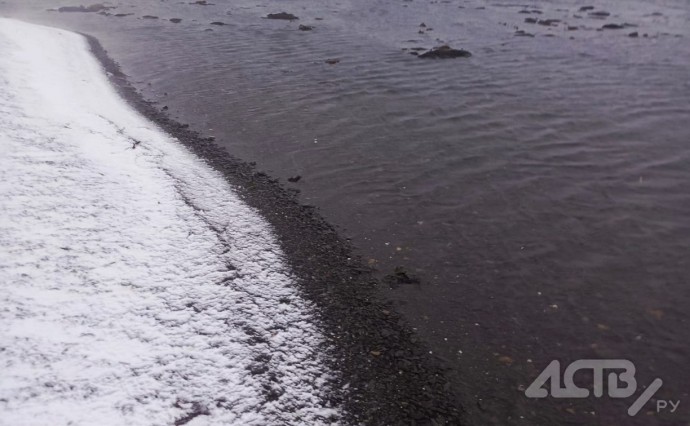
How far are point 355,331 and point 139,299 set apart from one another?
12.0 feet

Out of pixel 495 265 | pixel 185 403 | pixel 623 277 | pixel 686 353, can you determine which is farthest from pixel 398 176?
pixel 185 403

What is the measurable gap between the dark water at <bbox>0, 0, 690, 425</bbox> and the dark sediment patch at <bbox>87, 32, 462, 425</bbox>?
40 centimetres

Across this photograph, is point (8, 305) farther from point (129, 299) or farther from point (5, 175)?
point (5, 175)

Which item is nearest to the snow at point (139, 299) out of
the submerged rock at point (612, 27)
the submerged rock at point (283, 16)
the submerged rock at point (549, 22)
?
the submerged rock at point (283, 16)

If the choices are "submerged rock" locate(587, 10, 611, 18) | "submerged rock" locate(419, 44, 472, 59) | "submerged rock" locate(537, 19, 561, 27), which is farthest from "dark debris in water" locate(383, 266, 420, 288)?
"submerged rock" locate(587, 10, 611, 18)

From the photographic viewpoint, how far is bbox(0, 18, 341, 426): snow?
18.4ft

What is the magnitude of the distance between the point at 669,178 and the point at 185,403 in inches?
499

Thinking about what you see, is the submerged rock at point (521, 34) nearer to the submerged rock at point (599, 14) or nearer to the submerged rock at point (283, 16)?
the submerged rock at point (599, 14)

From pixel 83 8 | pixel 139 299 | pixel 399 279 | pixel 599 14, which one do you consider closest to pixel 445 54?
pixel 399 279

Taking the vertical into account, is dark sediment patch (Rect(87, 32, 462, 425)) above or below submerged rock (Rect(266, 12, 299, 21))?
below

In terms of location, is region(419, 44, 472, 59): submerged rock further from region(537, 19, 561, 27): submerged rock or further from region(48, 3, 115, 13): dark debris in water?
region(48, 3, 115, 13): dark debris in water

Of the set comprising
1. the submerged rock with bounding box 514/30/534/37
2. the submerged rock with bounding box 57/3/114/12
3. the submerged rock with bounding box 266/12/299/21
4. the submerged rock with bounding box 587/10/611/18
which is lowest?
the submerged rock with bounding box 514/30/534/37

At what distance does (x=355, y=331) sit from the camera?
276 inches

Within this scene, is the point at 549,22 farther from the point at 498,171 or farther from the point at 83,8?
the point at 83,8
